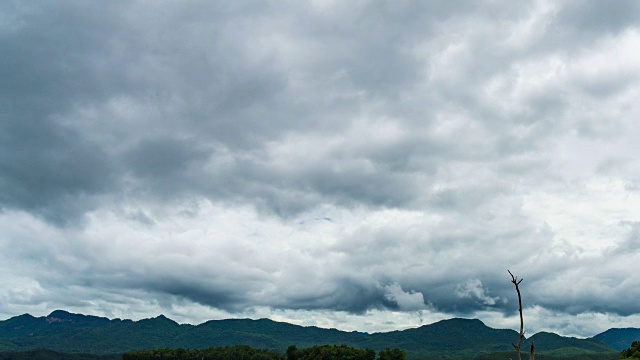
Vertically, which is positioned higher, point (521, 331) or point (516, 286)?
point (516, 286)

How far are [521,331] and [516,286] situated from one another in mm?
1964

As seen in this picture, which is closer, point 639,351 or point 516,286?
point 516,286

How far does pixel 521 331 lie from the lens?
63.3 ft

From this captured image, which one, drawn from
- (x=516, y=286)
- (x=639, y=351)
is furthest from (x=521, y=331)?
(x=639, y=351)

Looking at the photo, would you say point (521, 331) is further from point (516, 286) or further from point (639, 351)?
point (639, 351)

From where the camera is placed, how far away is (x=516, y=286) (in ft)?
60.6

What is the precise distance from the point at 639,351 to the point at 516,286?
707 ft

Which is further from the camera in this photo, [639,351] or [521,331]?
[639,351]

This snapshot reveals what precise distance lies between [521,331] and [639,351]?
214047 mm

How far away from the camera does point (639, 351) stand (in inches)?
7731
